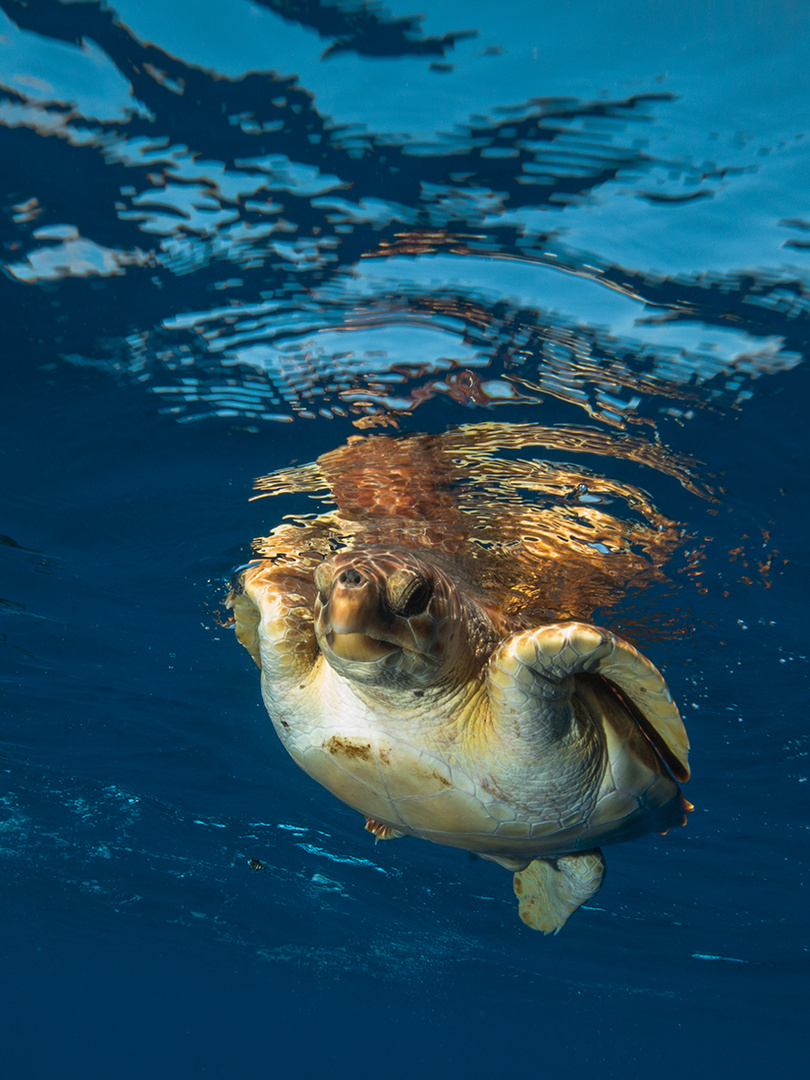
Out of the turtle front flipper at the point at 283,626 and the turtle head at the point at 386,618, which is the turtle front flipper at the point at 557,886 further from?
the turtle front flipper at the point at 283,626

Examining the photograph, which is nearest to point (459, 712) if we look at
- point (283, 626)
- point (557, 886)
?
point (283, 626)

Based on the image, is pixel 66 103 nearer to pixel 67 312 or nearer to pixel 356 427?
pixel 67 312

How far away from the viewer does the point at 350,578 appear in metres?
3.54

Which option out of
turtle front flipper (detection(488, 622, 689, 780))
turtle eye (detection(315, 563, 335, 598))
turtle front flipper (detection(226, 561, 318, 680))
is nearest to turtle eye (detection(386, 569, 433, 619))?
turtle eye (detection(315, 563, 335, 598))

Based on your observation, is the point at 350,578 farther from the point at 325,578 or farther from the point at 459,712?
the point at 459,712

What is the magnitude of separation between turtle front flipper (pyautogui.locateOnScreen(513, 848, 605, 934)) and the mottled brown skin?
0.54m

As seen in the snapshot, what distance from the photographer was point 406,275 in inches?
177

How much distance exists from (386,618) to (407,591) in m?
0.19

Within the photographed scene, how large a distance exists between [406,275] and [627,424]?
227cm

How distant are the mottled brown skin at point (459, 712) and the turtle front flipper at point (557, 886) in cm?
54

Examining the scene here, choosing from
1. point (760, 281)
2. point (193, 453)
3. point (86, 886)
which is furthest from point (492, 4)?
point (86, 886)

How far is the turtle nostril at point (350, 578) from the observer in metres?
3.53

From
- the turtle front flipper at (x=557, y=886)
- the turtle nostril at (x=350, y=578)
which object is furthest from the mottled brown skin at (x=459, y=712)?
the turtle front flipper at (x=557, y=886)

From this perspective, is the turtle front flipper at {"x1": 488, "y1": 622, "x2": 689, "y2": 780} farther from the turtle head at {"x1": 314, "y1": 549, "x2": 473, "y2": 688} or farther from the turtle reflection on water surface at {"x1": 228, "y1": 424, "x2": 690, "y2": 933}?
the turtle head at {"x1": 314, "y1": 549, "x2": 473, "y2": 688}
